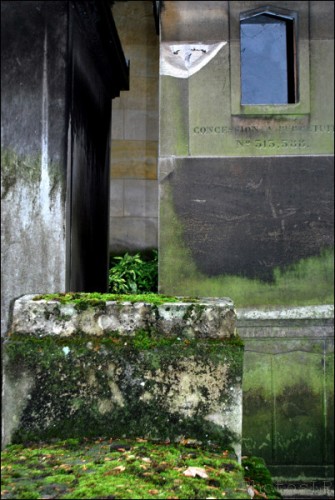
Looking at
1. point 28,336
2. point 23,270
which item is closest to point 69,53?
point 23,270

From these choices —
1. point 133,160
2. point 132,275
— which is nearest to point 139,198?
point 133,160

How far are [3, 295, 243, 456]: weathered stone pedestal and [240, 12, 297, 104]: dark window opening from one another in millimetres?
4005

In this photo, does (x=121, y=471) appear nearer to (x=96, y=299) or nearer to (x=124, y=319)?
(x=124, y=319)

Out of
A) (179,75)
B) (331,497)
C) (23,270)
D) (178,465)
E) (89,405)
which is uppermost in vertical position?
(179,75)

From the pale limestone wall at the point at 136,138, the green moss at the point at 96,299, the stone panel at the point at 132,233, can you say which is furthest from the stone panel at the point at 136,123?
the green moss at the point at 96,299

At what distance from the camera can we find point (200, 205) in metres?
5.82

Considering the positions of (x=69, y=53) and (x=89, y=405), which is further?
(x=69, y=53)

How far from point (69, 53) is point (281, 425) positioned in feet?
16.7

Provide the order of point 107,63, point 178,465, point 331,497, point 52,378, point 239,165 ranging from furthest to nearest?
point 107,63 → point 239,165 → point 331,497 → point 52,378 → point 178,465

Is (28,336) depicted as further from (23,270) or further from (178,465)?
(23,270)

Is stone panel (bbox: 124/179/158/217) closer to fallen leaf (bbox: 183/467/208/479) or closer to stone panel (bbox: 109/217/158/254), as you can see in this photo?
stone panel (bbox: 109/217/158/254)

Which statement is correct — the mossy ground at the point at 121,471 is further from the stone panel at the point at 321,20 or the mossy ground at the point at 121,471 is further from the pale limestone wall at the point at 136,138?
the pale limestone wall at the point at 136,138

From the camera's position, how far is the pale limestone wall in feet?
44.3

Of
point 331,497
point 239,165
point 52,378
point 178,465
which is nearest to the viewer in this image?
point 178,465
